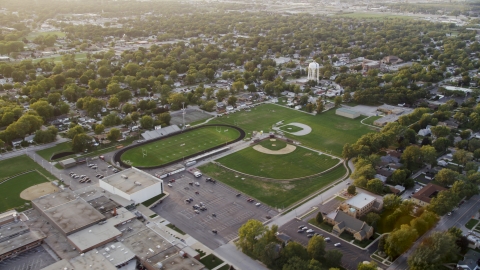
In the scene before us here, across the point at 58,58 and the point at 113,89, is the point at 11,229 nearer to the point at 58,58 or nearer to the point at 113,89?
the point at 113,89

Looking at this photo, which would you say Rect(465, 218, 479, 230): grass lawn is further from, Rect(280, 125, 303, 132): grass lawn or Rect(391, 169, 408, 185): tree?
Rect(280, 125, 303, 132): grass lawn

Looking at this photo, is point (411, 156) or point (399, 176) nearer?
point (399, 176)

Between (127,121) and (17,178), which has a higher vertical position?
(127,121)

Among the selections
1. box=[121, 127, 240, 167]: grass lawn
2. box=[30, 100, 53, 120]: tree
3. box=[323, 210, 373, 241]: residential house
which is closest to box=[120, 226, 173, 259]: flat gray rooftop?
box=[323, 210, 373, 241]: residential house

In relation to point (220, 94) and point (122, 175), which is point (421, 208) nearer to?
point (122, 175)

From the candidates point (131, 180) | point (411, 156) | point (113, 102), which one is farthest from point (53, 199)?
point (411, 156)

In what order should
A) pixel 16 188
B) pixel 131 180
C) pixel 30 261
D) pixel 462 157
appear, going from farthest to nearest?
pixel 462 157, pixel 16 188, pixel 131 180, pixel 30 261

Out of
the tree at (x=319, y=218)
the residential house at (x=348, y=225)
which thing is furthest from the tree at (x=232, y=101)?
the tree at (x=319, y=218)
